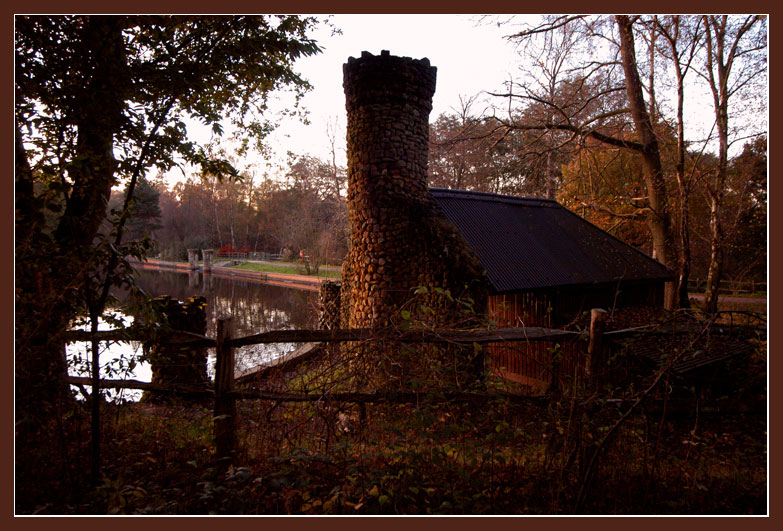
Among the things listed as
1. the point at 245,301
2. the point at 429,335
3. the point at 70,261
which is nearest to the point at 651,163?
the point at 429,335

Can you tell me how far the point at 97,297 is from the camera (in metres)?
3.27

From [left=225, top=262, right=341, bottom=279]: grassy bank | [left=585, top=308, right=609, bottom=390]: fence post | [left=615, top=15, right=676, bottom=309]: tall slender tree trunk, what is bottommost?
[left=225, top=262, right=341, bottom=279]: grassy bank

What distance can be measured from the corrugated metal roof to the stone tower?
37.3 inches

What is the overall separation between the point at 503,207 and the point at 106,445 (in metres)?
9.11

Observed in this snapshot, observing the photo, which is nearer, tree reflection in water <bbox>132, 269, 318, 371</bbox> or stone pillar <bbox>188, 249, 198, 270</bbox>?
tree reflection in water <bbox>132, 269, 318, 371</bbox>

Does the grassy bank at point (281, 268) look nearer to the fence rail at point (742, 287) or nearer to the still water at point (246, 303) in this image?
the still water at point (246, 303)

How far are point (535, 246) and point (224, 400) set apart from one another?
7.48 metres

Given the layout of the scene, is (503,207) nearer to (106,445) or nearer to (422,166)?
(422,166)

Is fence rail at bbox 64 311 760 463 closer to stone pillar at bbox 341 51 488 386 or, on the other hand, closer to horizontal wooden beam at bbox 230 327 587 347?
horizontal wooden beam at bbox 230 327 587 347

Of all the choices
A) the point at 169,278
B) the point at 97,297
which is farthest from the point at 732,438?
the point at 169,278

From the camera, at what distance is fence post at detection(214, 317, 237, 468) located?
3.72m

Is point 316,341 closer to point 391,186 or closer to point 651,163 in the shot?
point 391,186

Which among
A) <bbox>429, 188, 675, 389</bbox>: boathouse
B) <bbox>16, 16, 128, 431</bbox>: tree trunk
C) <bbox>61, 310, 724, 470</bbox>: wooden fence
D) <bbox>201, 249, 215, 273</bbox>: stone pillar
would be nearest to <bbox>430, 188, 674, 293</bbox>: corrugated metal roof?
<bbox>429, 188, 675, 389</bbox>: boathouse

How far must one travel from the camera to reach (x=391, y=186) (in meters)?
8.02
